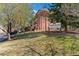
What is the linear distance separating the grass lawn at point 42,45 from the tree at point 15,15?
0.31 feet

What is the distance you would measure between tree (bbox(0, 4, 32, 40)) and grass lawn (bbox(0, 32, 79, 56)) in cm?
9

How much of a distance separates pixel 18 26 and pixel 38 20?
0.18 metres

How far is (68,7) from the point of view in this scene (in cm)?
182

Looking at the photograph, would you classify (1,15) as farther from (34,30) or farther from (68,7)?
(68,7)

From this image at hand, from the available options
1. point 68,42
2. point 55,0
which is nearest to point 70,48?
point 68,42

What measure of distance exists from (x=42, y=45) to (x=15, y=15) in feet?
1.14

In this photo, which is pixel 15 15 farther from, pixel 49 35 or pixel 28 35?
pixel 49 35

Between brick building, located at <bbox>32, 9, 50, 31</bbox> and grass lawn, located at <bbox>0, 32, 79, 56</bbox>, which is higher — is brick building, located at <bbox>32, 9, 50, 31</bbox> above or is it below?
above

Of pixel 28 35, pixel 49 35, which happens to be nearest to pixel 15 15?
pixel 28 35

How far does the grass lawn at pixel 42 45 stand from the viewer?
179cm

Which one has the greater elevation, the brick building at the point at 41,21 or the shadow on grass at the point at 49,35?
the brick building at the point at 41,21

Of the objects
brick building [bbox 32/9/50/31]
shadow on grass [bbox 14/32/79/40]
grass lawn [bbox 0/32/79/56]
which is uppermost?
brick building [bbox 32/9/50/31]

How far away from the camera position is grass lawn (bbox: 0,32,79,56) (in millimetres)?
1786

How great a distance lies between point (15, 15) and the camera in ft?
5.98
